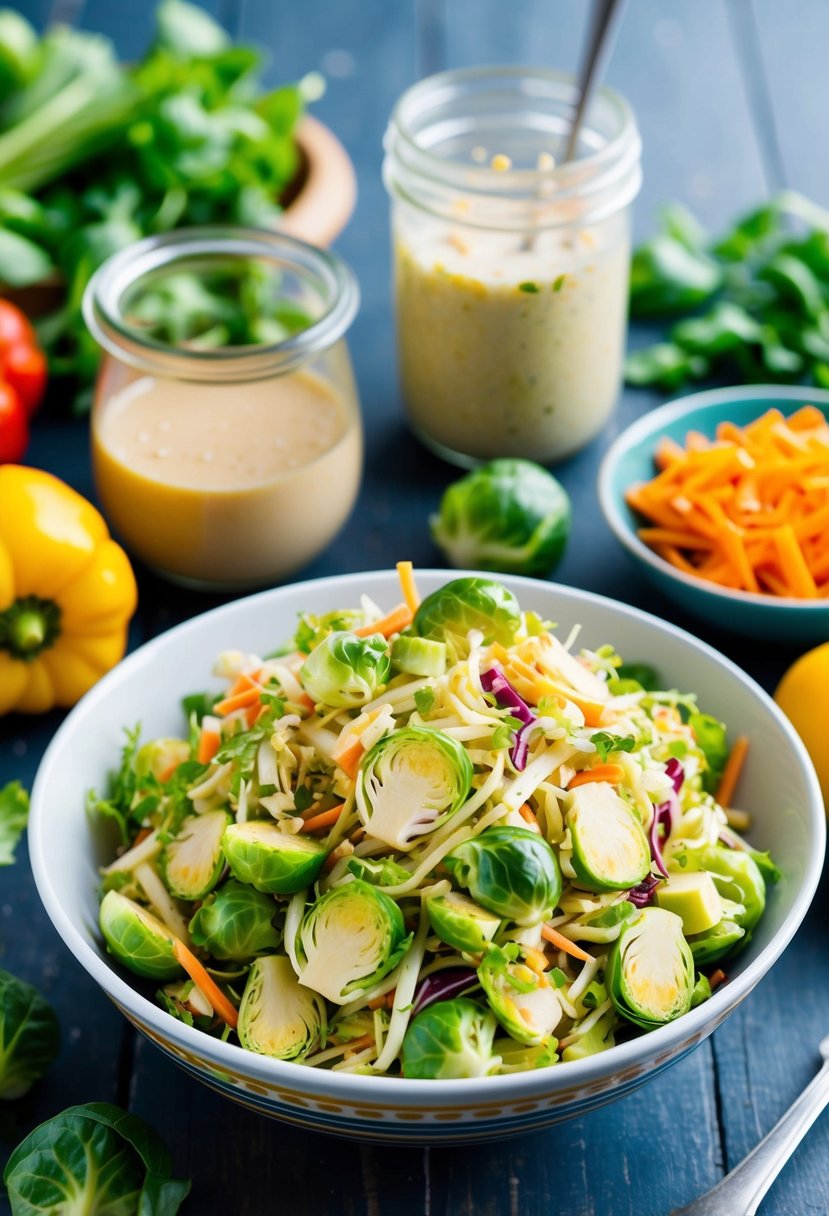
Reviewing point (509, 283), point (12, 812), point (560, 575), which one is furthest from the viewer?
point (560, 575)

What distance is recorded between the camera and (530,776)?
2045 mm

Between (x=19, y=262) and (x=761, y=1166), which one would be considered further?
(x=19, y=262)

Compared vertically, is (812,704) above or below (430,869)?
below

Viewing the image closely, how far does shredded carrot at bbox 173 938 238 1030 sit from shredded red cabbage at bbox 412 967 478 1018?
0.29 m

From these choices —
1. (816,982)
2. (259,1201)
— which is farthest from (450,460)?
(259,1201)

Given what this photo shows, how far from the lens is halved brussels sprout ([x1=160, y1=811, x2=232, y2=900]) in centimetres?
213

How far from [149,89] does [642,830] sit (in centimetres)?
296

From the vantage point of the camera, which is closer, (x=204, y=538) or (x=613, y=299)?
(x=204, y=538)

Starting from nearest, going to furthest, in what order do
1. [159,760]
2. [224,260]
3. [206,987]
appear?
1. [206,987]
2. [159,760]
3. [224,260]

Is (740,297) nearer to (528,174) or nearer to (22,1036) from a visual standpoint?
(528,174)

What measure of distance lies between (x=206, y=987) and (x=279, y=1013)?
142 millimetres

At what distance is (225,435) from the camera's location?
10.6ft

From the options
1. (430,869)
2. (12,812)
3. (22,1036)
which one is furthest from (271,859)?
(12,812)

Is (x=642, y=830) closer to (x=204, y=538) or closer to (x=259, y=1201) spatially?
(x=259, y=1201)
